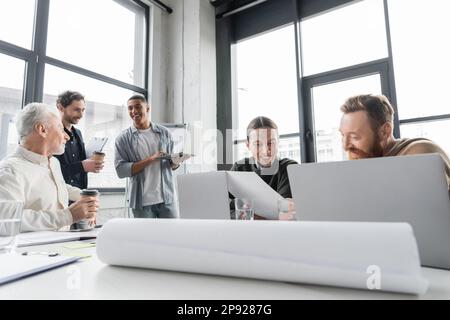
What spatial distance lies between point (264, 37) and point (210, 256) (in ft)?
11.8

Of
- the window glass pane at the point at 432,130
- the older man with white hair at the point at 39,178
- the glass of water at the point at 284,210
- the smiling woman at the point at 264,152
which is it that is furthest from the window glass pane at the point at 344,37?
the older man with white hair at the point at 39,178

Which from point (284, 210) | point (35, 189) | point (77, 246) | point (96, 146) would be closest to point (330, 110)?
point (96, 146)

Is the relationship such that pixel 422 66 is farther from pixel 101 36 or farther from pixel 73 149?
pixel 101 36

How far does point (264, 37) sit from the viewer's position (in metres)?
3.64

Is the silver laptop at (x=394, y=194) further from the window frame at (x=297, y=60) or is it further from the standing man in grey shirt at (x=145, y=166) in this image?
the window frame at (x=297, y=60)

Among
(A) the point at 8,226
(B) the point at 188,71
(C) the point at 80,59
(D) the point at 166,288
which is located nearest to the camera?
(D) the point at 166,288

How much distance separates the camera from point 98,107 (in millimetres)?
3135

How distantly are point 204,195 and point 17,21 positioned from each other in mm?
2707

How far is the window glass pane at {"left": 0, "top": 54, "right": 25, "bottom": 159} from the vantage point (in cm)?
239

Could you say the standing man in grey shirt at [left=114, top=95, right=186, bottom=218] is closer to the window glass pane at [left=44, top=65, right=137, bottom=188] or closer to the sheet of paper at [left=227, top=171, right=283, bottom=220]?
the window glass pane at [left=44, top=65, right=137, bottom=188]

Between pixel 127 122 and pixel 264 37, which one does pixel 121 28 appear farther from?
pixel 264 37

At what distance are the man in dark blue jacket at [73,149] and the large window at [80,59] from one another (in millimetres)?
546

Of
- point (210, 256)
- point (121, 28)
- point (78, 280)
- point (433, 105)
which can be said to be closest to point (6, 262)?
point (78, 280)

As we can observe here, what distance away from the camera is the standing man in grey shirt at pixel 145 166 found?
246 cm
